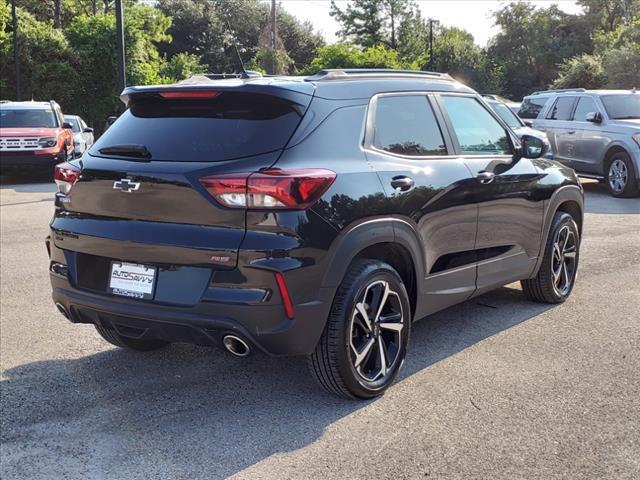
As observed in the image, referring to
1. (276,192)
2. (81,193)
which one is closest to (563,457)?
(276,192)

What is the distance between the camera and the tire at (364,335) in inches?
152

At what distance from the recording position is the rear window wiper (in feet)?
13.0

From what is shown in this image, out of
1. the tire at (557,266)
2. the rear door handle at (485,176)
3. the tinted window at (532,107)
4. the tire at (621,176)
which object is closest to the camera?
the rear door handle at (485,176)

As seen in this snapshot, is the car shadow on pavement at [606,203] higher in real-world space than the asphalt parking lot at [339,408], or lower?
lower

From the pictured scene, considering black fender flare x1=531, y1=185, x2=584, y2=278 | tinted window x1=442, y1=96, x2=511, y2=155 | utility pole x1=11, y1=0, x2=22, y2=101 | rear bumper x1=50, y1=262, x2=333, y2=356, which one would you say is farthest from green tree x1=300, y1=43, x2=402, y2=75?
rear bumper x1=50, y1=262, x2=333, y2=356

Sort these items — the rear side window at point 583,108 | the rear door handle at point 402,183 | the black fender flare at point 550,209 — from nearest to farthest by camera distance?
1. the rear door handle at point 402,183
2. the black fender flare at point 550,209
3. the rear side window at point 583,108

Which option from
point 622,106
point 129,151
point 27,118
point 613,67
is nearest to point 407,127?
point 129,151

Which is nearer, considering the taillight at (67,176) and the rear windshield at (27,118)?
the taillight at (67,176)

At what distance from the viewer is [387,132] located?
4.35 m

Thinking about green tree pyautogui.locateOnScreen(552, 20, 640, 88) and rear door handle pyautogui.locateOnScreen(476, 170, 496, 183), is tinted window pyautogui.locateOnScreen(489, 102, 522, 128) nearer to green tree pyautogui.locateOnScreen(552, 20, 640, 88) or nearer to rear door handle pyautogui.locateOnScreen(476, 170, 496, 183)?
rear door handle pyautogui.locateOnScreen(476, 170, 496, 183)

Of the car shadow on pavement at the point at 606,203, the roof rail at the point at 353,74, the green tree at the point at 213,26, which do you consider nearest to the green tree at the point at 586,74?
the green tree at the point at 213,26

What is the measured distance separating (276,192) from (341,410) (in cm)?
129

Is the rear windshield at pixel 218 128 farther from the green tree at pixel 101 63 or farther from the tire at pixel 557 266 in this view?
the green tree at pixel 101 63

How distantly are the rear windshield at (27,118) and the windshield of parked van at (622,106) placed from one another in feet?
40.5
